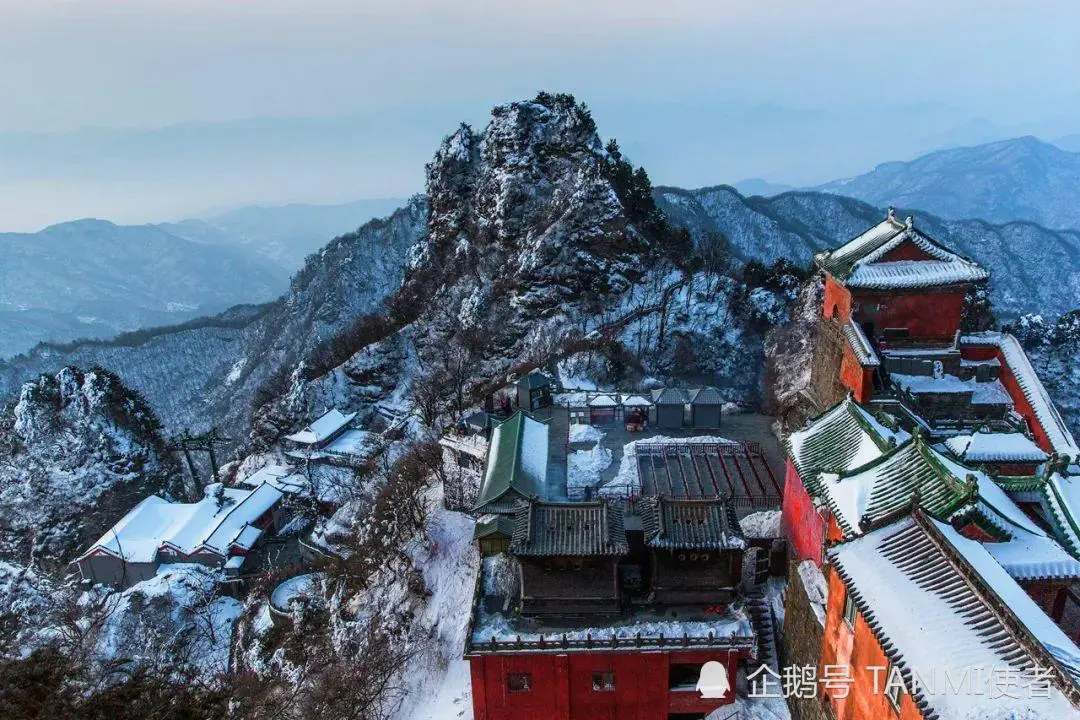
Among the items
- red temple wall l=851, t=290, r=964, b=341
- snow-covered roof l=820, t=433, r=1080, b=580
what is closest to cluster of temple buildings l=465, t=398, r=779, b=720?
snow-covered roof l=820, t=433, r=1080, b=580

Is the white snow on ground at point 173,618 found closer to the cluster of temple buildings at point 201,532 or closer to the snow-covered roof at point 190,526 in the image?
the cluster of temple buildings at point 201,532

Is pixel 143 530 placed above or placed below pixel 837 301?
below

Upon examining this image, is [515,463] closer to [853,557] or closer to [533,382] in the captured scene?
[533,382]

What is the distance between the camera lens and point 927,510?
14.1 meters

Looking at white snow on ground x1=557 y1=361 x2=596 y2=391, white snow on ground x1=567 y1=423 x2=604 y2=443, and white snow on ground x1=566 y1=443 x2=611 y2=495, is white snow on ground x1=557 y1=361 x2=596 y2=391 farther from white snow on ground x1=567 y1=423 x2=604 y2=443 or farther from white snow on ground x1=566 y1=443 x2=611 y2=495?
white snow on ground x1=566 y1=443 x2=611 y2=495

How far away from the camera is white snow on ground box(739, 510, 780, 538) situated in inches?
947

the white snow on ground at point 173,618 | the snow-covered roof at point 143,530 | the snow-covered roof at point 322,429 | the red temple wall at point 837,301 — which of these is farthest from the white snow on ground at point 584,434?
the snow-covered roof at point 143,530

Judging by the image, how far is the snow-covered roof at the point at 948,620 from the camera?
10.1 metres

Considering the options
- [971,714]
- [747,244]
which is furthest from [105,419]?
[747,244]

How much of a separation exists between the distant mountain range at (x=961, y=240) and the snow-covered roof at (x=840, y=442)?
76285 millimetres

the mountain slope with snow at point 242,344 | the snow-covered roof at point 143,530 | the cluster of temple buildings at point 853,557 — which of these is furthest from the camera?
the mountain slope with snow at point 242,344

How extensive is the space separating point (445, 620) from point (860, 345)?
67.5 feet

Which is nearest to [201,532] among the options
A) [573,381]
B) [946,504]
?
[573,381]

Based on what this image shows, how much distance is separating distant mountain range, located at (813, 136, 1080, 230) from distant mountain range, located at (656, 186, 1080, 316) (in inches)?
1908
